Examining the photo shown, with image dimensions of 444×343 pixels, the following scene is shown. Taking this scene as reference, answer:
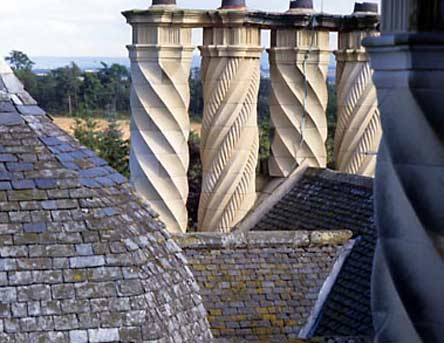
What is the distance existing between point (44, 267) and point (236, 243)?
5269 mm

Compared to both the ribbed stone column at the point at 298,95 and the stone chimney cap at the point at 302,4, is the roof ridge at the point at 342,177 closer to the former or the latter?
the ribbed stone column at the point at 298,95

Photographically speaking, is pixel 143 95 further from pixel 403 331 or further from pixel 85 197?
pixel 403 331

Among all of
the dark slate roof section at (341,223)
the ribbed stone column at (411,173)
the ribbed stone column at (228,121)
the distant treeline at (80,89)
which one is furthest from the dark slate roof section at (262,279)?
the distant treeline at (80,89)

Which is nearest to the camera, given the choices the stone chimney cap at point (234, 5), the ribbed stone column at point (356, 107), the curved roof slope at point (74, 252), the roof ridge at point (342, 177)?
the curved roof slope at point (74, 252)

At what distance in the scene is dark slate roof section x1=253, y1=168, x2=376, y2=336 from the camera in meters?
11.4

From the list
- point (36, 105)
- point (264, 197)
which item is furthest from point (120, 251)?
point (264, 197)

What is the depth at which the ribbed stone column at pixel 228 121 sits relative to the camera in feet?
45.9

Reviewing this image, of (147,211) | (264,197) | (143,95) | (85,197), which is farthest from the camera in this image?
(264,197)

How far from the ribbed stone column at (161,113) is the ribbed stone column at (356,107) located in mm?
2875

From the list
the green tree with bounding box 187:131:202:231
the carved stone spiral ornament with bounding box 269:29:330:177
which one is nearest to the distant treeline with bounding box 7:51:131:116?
the green tree with bounding box 187:131:202:231

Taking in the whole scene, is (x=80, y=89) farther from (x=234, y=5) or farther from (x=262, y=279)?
(x=262, y=279)

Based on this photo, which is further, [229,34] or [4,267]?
[229,34]

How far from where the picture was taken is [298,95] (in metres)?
15.0

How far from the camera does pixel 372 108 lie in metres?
15.4
